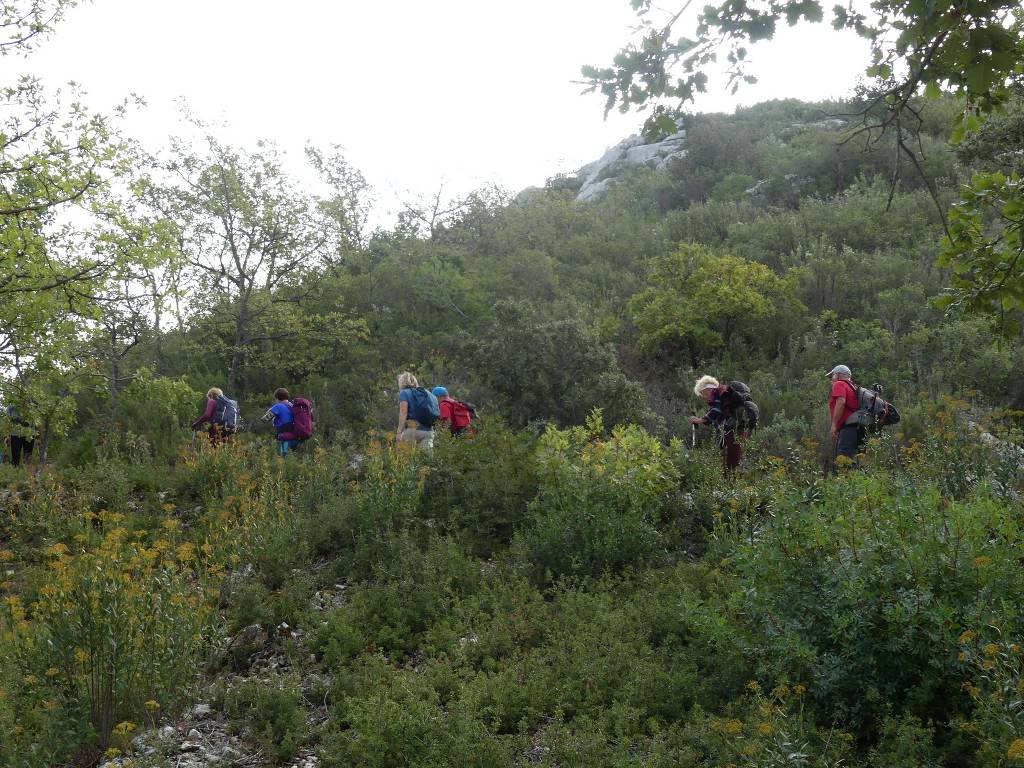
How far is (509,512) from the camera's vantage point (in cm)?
740

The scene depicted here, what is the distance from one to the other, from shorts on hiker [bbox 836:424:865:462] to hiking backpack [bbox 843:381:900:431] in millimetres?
101

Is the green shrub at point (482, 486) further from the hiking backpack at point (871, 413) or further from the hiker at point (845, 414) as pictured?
the hiking backpack at point (871, 413)

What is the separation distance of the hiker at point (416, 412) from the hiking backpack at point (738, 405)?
11.1ft

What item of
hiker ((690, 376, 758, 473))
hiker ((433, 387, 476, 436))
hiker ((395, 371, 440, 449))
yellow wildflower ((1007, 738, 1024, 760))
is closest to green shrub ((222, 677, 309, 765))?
yellow wildflower ((1007, 738, 1024, 760))

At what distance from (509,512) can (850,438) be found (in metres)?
3.85

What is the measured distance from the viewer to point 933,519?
3986 mm

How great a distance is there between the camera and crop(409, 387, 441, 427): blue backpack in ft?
32.6

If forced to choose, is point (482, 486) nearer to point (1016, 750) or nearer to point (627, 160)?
point (1016, 750)

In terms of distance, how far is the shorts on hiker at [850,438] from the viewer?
28.3 ft

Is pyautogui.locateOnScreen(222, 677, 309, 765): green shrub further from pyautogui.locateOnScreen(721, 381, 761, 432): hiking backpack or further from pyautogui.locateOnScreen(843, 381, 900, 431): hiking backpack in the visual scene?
pyautogui.locateOnScreen(843, 381, 900, 431): hiking backpack

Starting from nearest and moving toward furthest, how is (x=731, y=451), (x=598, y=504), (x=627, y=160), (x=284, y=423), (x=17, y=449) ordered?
(x=598, y=504) < (x=731, y=451) < (x=284, y=423) < (x=17, y=449) < (x=627, y=160)

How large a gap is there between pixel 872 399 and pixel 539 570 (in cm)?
420

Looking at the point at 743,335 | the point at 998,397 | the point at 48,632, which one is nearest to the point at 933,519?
the point at 48,632

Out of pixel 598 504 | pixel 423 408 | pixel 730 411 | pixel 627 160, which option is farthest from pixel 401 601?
pixel 627 160
